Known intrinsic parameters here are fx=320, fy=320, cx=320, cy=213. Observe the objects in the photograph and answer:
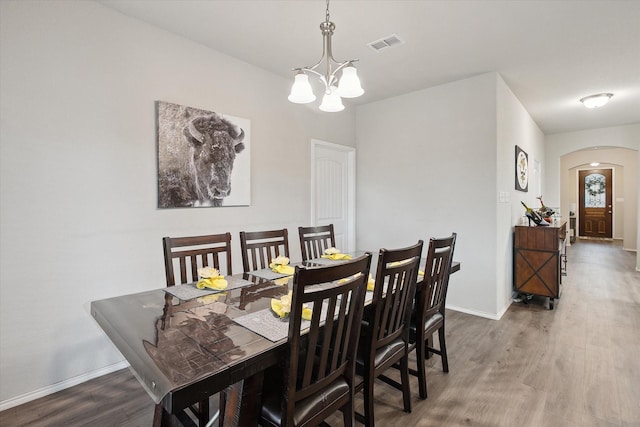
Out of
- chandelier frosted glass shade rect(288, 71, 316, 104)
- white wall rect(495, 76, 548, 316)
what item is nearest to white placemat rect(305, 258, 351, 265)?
chandelier frosted glass shade rect(288, 71, 316, 104)

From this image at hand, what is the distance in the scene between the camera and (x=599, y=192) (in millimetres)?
9797

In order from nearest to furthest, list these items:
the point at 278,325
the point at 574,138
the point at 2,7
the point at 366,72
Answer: the point at 278,325
the point at 2,7
the point at 366,72
the point at 574,138

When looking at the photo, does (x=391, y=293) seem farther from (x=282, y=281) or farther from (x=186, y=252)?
(x=186, y=252)

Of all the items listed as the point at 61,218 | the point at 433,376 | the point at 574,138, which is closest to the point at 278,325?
the point at 433,376

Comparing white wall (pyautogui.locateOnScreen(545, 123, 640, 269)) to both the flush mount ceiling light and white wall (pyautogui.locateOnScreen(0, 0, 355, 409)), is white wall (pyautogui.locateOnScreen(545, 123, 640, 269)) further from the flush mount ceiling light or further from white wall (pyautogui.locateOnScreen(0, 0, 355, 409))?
white wall (pyautogui.locateOnScreen(0, 0, 355, 409))

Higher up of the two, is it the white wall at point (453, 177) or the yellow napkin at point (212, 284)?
the white wall at point (453, 177)

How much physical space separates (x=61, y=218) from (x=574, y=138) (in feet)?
27.6

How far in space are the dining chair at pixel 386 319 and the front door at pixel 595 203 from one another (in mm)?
11236

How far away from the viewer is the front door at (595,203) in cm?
961

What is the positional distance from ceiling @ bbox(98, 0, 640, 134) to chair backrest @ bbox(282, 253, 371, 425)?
2.01 meters

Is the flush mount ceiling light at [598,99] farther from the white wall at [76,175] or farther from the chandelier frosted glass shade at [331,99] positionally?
the white wall at [76,175]

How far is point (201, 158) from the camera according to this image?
2840mm

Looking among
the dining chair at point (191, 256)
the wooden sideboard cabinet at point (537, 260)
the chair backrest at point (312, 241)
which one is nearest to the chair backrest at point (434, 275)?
the chair backrest at point (312, 241)

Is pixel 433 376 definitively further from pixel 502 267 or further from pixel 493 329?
pixel 502 267
